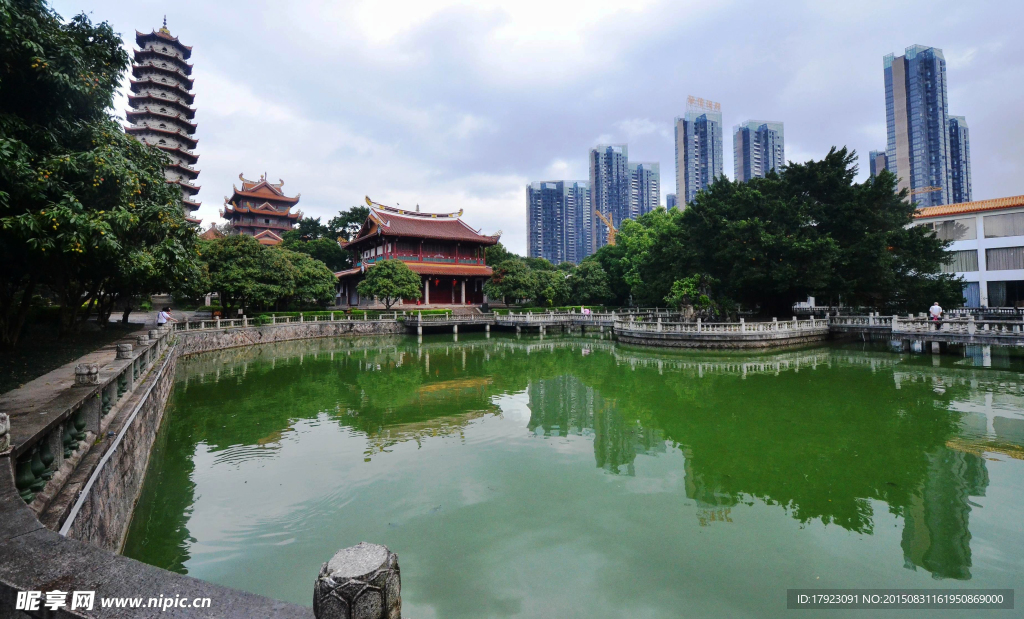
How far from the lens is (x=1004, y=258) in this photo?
2661 cm

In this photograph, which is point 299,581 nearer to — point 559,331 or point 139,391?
point 139,391

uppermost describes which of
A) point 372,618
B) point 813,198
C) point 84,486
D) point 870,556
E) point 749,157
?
point 749,157

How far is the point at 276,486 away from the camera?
6172 millimetres

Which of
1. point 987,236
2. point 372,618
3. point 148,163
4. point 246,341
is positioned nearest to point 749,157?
point 987,236

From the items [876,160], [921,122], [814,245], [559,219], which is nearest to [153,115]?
[814,245]

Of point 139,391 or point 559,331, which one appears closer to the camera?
point 139,391

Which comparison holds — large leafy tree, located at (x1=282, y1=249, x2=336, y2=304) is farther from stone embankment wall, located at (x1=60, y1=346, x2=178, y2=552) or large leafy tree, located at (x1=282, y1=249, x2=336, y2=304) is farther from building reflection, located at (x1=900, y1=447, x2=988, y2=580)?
building reflection, located at (x1=900, y1=447, x2=988, y2=580)

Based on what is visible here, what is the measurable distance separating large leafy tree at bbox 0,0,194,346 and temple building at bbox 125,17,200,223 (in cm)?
3410

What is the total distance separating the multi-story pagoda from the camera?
4641 cm

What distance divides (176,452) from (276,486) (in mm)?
2725

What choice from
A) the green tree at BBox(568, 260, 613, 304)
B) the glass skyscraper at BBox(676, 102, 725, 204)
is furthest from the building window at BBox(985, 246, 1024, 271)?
the glass skyscraper at BBox(676, 102, 725, 204)

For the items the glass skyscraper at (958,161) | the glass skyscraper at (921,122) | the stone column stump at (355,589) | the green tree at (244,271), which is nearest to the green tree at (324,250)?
the green tree at (244,271)

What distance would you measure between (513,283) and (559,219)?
208 feet

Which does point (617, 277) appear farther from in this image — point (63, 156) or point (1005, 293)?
point (63, 156)
